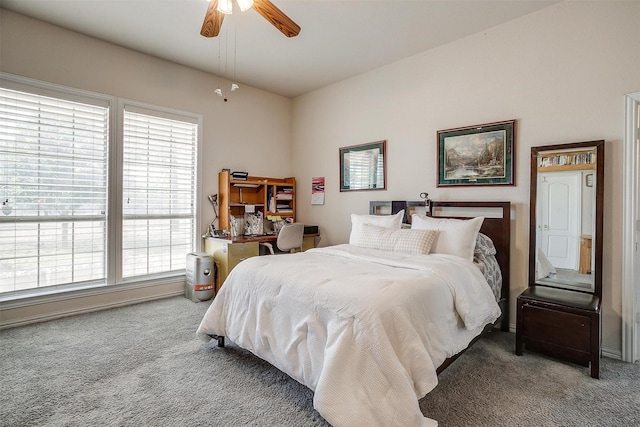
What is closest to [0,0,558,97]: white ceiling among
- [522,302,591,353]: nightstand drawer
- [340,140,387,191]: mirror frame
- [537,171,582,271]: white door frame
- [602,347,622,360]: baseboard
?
[340,140,387,191]: mirror frame

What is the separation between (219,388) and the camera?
1.99m

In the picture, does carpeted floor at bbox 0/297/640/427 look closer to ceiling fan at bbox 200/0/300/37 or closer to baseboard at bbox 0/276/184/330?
baseboard at bbox 0/276/184/330

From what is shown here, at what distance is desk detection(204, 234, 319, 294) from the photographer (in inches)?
151

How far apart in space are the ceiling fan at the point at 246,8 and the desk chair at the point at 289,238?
233 cm

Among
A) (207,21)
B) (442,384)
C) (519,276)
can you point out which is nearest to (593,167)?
(519,276)

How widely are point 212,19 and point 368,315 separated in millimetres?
2230

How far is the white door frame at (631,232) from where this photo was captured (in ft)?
7.77

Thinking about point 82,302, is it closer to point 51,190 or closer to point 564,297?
point 51,190

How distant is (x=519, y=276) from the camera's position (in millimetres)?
2949

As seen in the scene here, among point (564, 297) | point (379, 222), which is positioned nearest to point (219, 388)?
point (379, 222)

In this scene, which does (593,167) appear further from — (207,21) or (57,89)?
(57,89)

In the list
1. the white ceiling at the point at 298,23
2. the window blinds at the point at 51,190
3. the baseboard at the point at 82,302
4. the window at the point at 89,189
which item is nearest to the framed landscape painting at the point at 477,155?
the white ceiling at the point at 298,23

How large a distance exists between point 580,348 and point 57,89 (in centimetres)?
503

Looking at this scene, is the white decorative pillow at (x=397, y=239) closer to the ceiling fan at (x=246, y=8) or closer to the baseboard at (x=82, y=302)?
the ceiling fan at (x=246, y=8)
